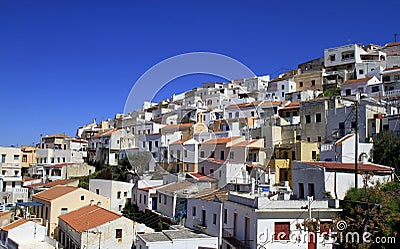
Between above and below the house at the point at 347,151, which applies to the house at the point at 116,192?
below

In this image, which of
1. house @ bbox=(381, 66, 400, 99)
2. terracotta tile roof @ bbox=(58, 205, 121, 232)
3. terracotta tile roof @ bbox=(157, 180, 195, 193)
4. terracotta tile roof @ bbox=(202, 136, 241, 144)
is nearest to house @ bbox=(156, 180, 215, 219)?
terracotta tile roof @ bbox=(157, 180, 195, 193)

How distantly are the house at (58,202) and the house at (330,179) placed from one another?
14644mm

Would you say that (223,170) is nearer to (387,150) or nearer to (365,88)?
(387,150)

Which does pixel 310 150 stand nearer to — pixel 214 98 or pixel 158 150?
pixel 158 150

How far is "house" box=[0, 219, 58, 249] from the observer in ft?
65.5

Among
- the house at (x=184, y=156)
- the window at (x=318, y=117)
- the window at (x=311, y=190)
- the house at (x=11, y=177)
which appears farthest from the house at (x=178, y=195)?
the house at (x=11, y=177)

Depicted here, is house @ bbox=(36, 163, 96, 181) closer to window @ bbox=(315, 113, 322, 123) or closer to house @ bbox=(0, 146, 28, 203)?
house @ bbox=(0, 146, 28, 203)

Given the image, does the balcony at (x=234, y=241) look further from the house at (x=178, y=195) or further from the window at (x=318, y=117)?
the window at (x=318, y=117)

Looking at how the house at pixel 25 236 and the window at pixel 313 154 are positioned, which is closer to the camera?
the house at pixel 25 236

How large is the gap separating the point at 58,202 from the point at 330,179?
16.6 m

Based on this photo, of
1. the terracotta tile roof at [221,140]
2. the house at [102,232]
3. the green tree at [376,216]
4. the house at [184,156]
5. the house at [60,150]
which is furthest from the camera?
the house at [60,150]

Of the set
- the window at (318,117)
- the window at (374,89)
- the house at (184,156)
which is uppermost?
the window at (374,89)

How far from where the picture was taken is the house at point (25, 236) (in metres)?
20.0

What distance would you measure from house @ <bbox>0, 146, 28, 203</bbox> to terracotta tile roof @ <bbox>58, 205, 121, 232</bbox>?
11663 mm
